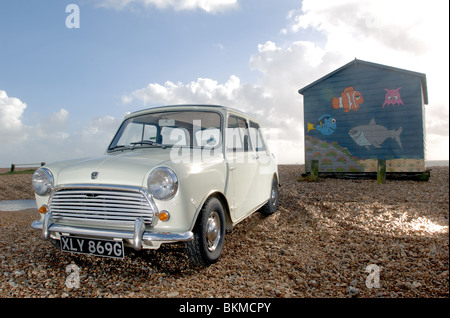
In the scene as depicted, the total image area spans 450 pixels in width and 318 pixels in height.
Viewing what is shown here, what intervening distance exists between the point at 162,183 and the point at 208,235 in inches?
32.4

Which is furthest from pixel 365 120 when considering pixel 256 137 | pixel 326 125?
pixel 256 137

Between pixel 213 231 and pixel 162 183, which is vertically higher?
pixel 162 183

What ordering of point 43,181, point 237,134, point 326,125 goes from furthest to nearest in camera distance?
point 326,125, point 237,134, point 43,181

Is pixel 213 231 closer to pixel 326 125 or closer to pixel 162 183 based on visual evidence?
pixel 162 183

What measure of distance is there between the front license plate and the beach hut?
33.8ft

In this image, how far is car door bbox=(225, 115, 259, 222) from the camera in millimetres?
3648

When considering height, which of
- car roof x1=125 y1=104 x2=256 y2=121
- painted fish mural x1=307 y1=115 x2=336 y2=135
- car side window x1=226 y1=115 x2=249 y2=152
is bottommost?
car side window x1=226 y1=115 x2=249 y2=152

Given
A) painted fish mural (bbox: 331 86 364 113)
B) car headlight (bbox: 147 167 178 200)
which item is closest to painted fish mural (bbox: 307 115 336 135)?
painted fish mural (bbox: 331 86 364 113)

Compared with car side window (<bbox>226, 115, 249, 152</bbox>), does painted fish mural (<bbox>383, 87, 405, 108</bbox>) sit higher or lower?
higher

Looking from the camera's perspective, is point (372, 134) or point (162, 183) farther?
point (372, 134)

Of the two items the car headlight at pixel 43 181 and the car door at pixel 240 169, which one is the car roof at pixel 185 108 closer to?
the car door at pixel 240 169

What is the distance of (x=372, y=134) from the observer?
11.7 metres

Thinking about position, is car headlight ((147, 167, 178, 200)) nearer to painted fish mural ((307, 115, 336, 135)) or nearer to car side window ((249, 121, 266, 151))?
car side window ((249, 121, 266, 151))
